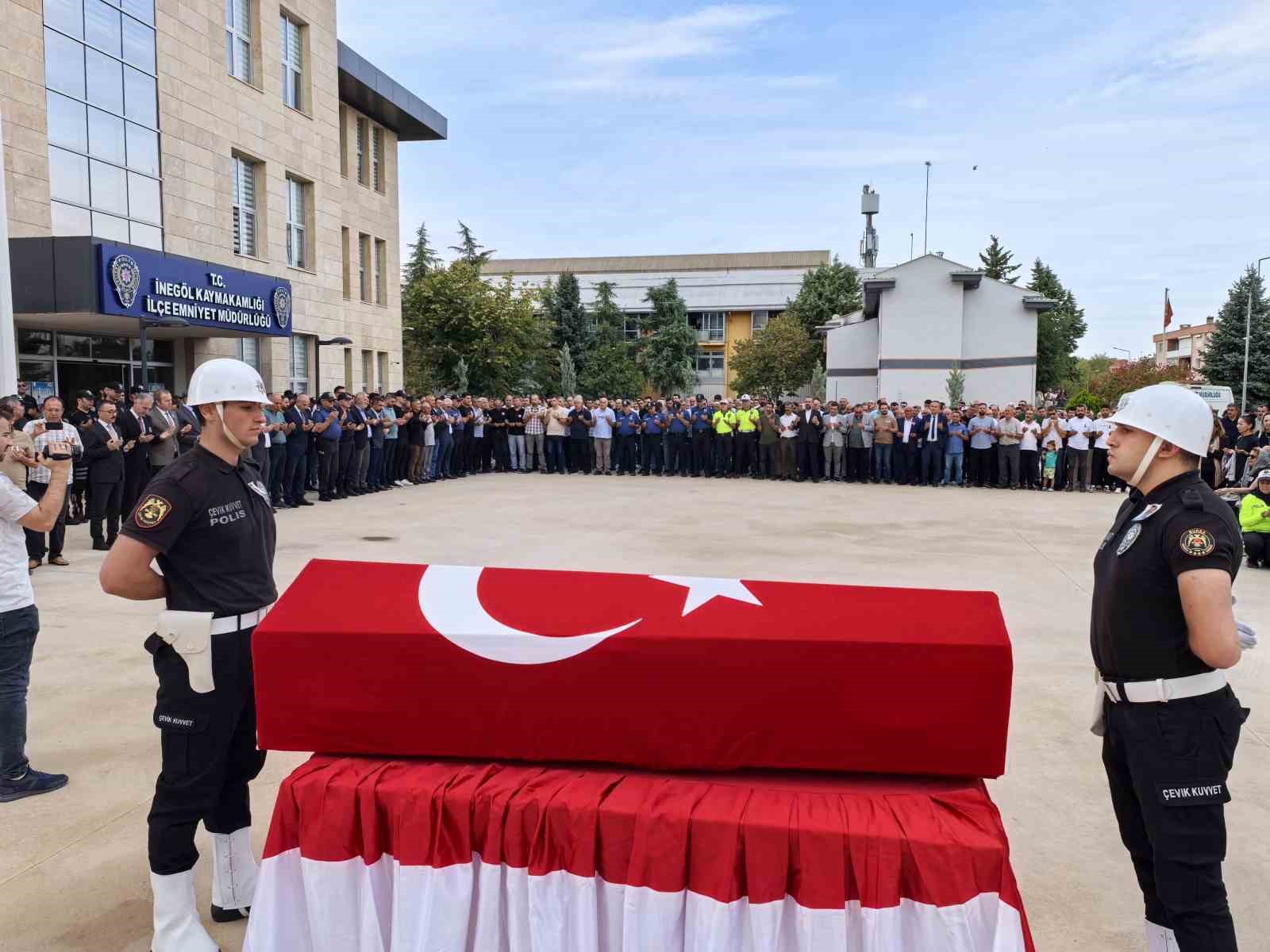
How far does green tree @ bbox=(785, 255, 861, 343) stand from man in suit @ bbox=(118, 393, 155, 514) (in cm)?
4238

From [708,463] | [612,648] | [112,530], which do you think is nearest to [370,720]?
[612,648]

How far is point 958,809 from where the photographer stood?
2.16 m

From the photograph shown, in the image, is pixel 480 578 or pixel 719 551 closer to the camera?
pixel 480 578

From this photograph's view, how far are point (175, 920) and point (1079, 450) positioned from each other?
19.5m

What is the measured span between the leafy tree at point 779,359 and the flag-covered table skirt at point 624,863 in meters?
48.6

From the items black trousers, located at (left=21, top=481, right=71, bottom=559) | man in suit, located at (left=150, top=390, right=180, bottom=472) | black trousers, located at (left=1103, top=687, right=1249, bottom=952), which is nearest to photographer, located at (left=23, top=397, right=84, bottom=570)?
black trousers, located at (left=21, top=481, right=71, bottom=559)

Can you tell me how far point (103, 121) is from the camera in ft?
54.5

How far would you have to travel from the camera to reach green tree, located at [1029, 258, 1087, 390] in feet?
160

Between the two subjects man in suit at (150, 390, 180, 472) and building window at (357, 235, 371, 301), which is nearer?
man in suit at (150, 390, 180, 472)

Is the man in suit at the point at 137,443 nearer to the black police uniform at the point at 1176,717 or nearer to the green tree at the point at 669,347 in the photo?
the black police uniform at the point at 1176,717

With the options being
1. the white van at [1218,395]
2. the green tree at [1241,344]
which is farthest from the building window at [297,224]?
the green tree at [1241,344]

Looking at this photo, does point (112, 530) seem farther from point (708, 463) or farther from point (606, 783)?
point (708, 463)

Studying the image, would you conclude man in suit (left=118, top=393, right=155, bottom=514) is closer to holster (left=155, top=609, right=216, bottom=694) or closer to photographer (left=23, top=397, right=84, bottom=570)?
photographer (left=23, top=397, right=84, bottom=570)

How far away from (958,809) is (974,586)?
7.27 metres
